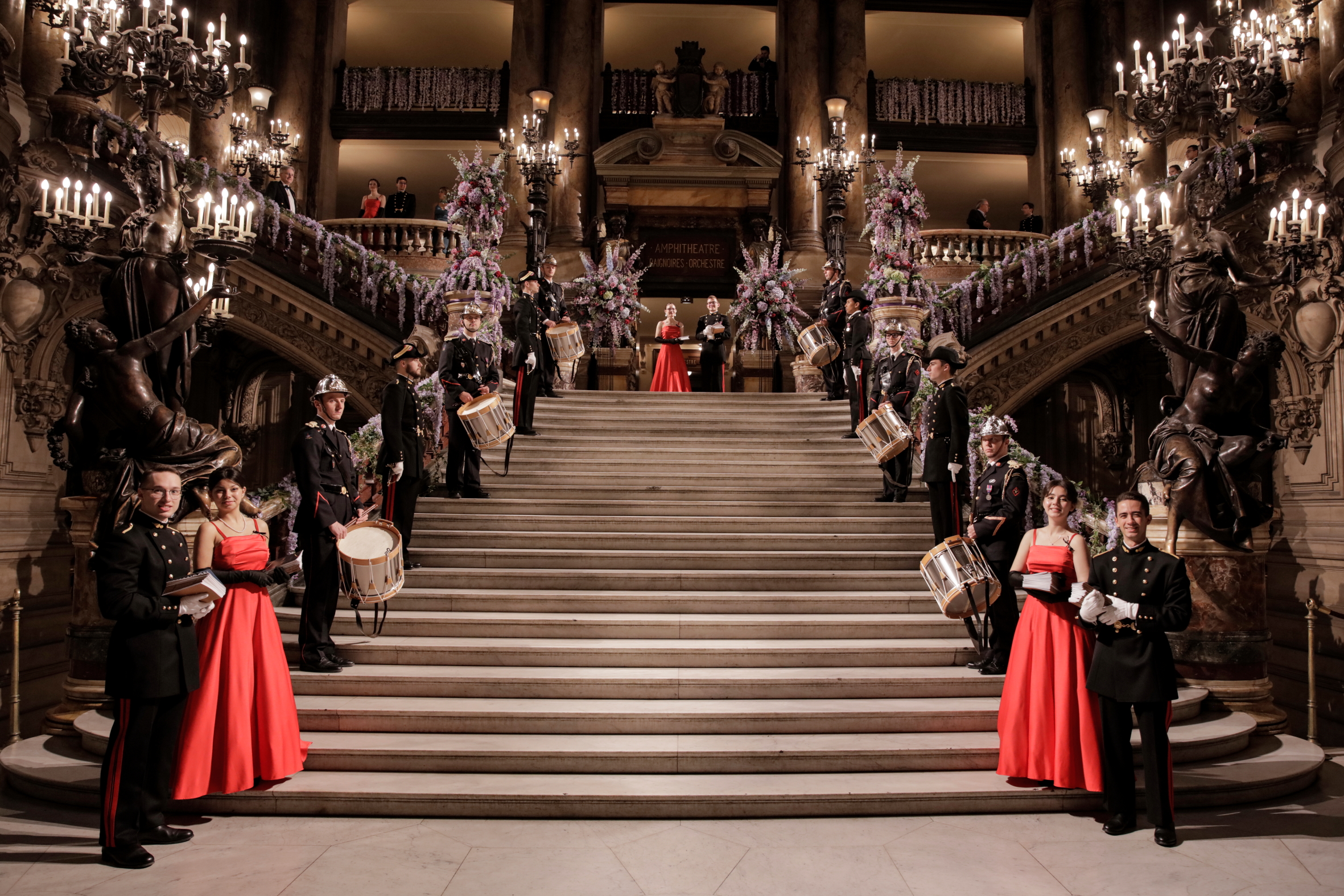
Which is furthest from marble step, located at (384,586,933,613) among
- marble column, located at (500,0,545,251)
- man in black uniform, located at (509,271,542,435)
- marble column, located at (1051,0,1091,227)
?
marble column, located at (1051,0,1091,227)

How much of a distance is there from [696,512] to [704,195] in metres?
11.0

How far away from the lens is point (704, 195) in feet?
60.3

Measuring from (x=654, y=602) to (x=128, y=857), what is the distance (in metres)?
3.88

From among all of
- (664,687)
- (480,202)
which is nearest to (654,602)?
(664,687)

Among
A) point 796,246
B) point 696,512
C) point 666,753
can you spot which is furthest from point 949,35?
point 666,753

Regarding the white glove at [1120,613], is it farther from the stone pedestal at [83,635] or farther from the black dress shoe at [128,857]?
the stone pedestal at [83,635]

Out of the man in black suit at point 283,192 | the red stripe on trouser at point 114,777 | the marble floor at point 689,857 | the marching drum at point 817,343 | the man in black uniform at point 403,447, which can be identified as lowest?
the marble floor at point 689,857

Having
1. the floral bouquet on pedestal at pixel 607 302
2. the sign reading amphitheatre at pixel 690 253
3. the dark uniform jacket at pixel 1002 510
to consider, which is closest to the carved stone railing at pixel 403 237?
the floral bouquet on pedestal at pixel 607 302

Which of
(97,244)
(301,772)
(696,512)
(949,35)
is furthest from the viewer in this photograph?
(949,35)

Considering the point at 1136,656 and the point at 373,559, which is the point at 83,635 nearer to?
the point at 373,559

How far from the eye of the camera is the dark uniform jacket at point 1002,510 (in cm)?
605

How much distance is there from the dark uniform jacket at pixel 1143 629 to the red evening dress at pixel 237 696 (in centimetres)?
422

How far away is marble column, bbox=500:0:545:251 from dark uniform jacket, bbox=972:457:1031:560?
1453cm

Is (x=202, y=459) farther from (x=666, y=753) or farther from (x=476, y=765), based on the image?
(x=666, y=753)
